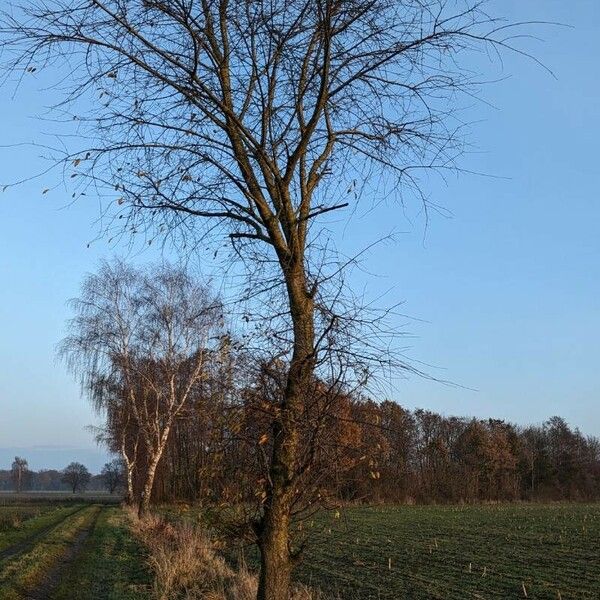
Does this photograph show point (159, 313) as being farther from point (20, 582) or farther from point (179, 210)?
point (179, 210)

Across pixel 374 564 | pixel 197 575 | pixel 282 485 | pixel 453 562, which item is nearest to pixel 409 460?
pixel 282 485

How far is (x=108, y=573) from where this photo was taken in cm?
1709

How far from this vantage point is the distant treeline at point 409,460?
600 centimetres

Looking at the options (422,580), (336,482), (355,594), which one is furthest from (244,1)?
(422,580)

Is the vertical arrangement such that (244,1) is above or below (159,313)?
below

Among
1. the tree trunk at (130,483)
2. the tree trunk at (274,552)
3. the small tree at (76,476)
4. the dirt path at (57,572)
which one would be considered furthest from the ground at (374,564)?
A: the small tree at (76,476)

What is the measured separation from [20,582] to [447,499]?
64.0 m

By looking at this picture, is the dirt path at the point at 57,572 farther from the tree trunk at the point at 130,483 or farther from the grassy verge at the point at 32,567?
the tree trunk at the point at 130,483

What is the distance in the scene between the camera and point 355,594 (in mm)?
15703

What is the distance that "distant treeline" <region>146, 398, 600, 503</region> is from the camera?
6.00 m

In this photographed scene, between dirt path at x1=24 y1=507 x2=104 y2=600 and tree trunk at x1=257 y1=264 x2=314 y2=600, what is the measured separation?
376 inches

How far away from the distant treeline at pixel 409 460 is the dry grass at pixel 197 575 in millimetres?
1222

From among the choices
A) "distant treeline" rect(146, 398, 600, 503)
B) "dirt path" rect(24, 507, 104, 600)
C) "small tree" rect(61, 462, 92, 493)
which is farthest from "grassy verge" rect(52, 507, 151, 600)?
"small tree" rect(61, 462, 92, 493)

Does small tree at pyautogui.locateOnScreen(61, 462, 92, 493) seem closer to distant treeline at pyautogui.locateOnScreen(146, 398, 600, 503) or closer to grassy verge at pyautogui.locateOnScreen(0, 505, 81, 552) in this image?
distant treeline at pyautogui.locateOnScreen(146, 398, 600, 503)
